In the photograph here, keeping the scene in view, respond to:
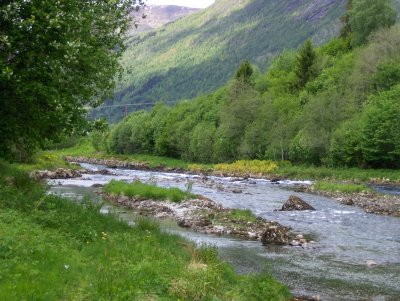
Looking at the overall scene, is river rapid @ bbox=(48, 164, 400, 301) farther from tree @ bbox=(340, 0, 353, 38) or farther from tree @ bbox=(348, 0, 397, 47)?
tree @ bbox=(340, 0, 353, 38)

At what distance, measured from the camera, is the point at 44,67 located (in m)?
15.2

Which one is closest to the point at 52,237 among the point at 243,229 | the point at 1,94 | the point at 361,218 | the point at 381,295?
the point at 1,94

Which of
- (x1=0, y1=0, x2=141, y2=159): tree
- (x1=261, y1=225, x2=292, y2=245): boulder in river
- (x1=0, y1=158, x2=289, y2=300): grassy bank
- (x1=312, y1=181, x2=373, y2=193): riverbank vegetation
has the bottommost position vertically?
(x1=312, y1=181, x2=373, y2=193): riverbank vegetation

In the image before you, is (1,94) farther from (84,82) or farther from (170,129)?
(170,129)

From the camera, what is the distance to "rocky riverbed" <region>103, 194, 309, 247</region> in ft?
76.0

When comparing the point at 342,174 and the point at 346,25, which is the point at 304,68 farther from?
the point at 342,174

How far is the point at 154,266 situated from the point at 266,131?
74.9 meters

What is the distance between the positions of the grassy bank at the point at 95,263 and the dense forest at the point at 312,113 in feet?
168

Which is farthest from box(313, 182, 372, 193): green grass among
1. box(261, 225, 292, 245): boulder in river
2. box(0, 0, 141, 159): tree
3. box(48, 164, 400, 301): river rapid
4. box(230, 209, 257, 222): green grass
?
box(0, 0, 141, 159): tree

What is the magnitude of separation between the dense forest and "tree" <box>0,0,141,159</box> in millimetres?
50577

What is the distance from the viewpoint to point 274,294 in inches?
509

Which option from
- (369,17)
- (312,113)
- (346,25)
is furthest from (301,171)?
(346,25)

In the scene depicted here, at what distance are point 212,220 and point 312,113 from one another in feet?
166

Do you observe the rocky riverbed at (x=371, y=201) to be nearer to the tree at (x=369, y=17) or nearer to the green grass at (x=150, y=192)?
the green grass at (x=150, y=192)
